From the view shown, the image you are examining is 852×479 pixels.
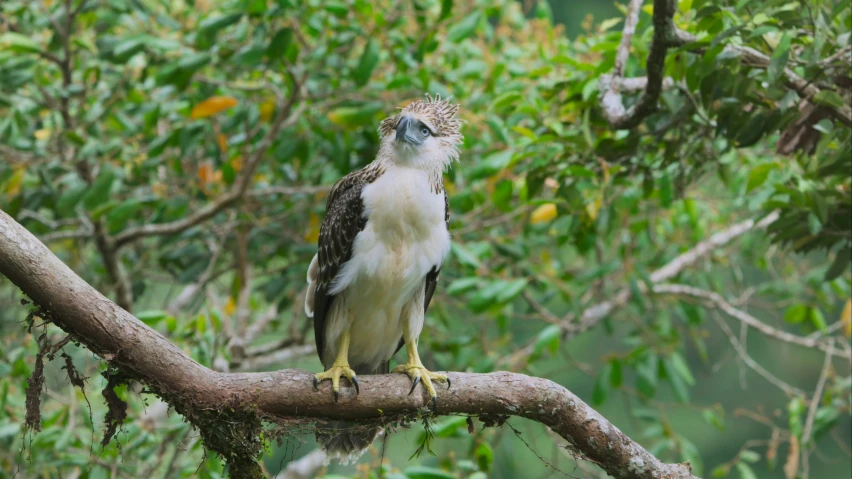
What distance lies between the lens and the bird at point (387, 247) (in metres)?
3.09

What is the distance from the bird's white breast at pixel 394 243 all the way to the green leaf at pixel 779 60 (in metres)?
1.20

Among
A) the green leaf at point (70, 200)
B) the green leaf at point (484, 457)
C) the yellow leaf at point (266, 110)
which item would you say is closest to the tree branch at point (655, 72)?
the green leaf at point (484, 457)

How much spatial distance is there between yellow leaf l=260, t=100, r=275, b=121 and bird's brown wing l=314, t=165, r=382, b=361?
1.67m

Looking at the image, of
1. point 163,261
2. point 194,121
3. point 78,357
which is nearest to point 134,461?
point 78,357

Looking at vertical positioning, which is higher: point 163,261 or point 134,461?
point 163,261

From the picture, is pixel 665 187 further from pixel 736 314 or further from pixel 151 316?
pixel 151 316

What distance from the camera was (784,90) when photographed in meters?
2.99

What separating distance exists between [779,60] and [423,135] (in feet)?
4.00

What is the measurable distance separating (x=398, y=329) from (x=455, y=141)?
30.7 inches

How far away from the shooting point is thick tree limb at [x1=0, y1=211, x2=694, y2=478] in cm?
227

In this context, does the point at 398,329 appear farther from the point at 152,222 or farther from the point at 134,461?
the point at 152,222

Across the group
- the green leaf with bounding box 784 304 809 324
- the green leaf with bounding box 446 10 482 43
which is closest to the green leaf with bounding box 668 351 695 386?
the green leaf with bounding box 784 304 809 324

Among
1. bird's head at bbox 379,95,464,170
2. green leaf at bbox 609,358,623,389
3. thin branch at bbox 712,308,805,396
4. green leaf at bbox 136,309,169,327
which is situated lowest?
thin branch at bbox 712,308,805,396

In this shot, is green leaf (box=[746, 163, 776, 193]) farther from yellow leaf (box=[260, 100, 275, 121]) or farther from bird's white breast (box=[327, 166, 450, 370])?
yellow leaf (box=[260, 100, 275, 121])
